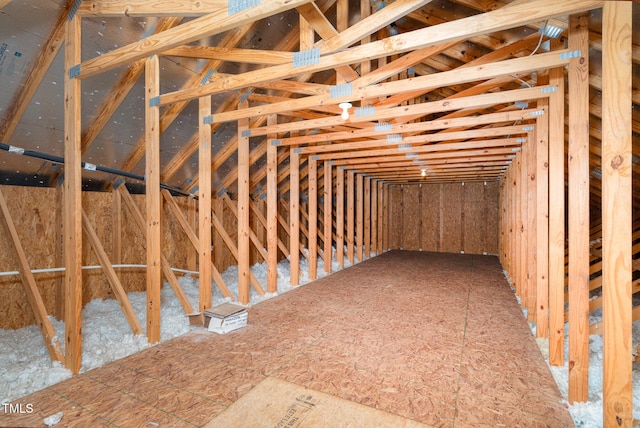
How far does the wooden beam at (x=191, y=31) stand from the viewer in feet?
5.24

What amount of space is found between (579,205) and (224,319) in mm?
2833

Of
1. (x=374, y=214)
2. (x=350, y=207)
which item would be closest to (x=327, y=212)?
(x=350, y=207)

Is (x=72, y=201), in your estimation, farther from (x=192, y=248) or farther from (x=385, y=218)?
(x=385, y=218)

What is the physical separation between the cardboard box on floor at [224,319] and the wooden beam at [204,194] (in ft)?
0.66

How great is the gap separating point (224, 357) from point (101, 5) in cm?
258

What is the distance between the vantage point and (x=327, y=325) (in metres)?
3.23

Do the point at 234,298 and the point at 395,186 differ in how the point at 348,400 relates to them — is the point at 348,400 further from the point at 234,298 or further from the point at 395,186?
the point at 395,186

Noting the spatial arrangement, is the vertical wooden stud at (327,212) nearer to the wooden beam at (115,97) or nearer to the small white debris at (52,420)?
the wooden beam at (115,97)

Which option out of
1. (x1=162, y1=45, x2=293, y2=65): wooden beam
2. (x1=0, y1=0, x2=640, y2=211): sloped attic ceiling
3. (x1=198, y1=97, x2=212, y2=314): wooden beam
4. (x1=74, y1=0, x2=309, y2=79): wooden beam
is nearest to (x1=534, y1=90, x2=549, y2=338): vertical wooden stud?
(x1=0, y1=0, x2=640, y2=211): sloped attic ceiling

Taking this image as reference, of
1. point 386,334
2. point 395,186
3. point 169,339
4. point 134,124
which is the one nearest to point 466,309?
point 386,334

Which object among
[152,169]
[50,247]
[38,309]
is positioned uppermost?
[152,169]

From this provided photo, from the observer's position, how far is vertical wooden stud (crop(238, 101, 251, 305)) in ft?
12.9

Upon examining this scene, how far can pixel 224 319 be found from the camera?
301cm

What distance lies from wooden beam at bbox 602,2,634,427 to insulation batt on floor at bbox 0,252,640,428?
489 millimetres
